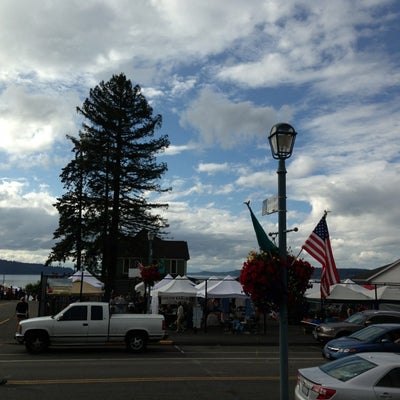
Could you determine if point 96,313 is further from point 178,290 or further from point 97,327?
point 178,290

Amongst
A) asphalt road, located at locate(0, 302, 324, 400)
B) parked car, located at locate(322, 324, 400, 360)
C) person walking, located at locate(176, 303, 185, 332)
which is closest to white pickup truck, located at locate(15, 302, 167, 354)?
asphalt road, located at locate(0, 302, 324, 400)

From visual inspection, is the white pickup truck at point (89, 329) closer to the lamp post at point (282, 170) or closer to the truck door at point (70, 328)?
the truck door at point (70, 328)

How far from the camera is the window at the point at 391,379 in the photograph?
717 cm

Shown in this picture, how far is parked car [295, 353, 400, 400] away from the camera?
22.9 ft

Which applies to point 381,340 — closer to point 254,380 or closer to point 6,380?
point 254,380

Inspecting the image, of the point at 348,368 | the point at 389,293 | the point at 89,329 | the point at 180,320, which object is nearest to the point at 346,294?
the point at 389,293

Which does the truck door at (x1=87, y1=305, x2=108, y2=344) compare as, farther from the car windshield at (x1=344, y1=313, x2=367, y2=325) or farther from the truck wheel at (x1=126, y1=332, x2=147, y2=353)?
the car windshield at (x1=344, y1=313, x2=367, y2=325)

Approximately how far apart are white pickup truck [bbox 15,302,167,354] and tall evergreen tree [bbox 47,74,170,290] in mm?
25414

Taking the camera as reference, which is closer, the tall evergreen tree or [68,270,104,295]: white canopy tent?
[68,270,104,295]: white canopy tent

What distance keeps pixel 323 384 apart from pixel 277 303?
1289mm

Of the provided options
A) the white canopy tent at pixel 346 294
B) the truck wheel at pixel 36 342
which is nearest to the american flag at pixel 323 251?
the white canopy tent at pixel 346 294

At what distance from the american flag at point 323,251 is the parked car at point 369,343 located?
461cm

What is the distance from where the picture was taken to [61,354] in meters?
17.0

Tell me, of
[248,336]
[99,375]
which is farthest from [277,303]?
[248,336]
